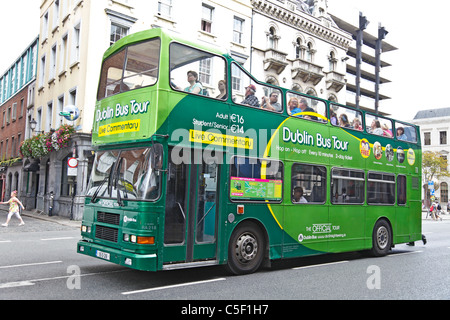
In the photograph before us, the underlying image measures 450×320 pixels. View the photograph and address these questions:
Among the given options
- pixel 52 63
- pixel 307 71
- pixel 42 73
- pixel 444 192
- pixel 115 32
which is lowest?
pixel 444 192

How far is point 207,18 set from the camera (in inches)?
1029

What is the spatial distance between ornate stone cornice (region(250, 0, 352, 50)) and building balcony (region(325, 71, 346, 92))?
281cm

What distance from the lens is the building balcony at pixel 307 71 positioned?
1224 inches

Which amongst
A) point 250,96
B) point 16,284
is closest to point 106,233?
point 16,284

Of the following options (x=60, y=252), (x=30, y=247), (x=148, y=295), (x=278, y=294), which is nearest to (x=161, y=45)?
(x=148, y=295)

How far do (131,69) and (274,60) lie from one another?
2274cm

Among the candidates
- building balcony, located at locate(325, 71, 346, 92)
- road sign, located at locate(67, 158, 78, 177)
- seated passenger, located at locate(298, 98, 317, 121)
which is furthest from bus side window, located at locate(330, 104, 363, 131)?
building balcony, located at locate(325, 71, 346, 92)

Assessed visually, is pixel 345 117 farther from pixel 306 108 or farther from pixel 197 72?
pixel 197 72

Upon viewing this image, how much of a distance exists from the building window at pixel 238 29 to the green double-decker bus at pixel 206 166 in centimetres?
1848

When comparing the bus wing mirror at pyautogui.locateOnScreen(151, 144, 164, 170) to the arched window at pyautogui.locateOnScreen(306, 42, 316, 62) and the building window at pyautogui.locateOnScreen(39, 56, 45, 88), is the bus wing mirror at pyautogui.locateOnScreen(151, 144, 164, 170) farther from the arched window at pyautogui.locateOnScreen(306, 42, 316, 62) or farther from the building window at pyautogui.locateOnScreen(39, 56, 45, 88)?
the arched window at pyautogui.locateOnScreen(306, 42, 316, 62)

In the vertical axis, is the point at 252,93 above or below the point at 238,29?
below

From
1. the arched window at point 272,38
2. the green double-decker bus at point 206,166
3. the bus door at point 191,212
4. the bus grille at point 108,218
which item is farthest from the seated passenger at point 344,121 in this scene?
the arched window at point 272,38

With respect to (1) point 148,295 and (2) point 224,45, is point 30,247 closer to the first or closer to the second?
(1) point 148,295
